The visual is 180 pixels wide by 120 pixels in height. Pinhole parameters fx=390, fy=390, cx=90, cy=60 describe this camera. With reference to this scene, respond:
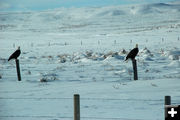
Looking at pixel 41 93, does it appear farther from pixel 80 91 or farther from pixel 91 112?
pixel 91 112

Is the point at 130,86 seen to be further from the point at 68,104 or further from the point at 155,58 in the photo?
the point at 155,58

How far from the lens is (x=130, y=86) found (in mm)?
13195

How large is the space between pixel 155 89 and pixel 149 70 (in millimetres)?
5817

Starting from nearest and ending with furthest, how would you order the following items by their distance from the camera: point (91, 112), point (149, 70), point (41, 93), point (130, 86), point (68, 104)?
point (91, 112)
point (68, 104)
point (41, 93)
point (130, 86)
point (149, 70)

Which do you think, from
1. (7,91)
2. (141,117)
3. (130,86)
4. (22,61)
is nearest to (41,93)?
(7,91)

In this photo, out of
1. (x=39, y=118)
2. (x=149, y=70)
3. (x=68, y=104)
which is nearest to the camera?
(x=39, y=118)

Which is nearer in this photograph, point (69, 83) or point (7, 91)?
point (7, 91)

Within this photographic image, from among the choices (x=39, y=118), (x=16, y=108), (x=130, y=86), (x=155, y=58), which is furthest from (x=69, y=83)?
(x=155, y=58)

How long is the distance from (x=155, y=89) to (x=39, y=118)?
5.08m

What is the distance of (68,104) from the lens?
1052cm

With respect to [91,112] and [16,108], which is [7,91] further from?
[91,112]

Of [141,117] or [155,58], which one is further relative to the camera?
[155,58]

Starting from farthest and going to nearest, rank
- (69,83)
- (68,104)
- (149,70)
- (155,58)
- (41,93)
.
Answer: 1. (155,58)
2. (149,70)
3. (69,83)
4. (41,93)
5. (68,104)

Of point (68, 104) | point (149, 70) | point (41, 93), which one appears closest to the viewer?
point (68, 104)
